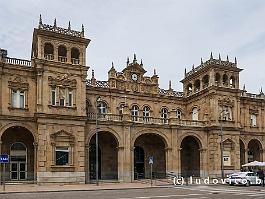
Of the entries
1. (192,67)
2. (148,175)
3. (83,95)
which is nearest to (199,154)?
(148,175)

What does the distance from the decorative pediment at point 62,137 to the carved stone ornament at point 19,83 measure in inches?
211

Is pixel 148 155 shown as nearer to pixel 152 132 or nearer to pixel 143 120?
pixel 152 132

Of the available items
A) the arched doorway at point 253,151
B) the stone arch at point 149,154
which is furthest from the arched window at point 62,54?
the arched doorway at point 253,151

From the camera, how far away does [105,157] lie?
147 feet

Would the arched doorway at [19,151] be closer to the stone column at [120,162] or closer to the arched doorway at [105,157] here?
the arched doorway at [105,157]

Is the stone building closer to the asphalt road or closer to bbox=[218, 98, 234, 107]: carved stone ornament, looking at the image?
bbox=[218, 98, 234, 107]: carved stone ornament

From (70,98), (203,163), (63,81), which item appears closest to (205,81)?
(203,163)

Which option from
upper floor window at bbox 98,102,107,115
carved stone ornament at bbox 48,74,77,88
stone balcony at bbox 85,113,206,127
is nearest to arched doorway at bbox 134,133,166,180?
stone balcony at bbox 85,113,206,127

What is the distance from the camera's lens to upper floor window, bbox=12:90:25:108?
125 feet

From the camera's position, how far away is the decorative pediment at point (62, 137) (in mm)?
37719

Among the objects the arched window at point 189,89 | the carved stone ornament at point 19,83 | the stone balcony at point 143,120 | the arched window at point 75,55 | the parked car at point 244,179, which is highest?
the arched window at point 75,55

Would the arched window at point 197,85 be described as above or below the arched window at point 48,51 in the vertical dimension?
below

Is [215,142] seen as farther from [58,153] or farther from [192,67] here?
[58,153]

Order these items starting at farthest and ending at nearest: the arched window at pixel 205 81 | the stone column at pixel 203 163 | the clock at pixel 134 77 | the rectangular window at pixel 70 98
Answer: the arched window at pixel 205 81 < the clock at pixel 134 77 < the stone column at pixel 203 163 < the rectangular window at pixel 70 98
